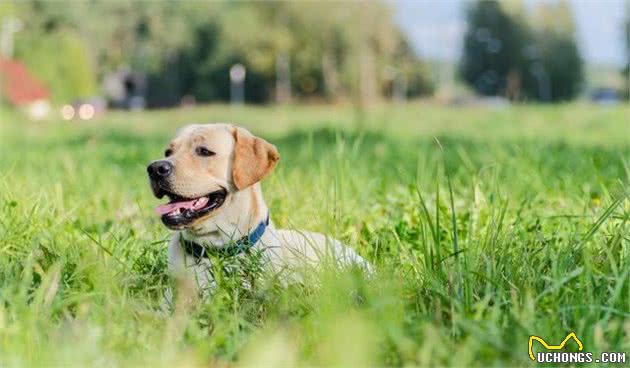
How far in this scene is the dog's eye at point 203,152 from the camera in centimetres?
391

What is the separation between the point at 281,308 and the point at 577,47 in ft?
249

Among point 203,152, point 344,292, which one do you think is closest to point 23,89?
point 203,152

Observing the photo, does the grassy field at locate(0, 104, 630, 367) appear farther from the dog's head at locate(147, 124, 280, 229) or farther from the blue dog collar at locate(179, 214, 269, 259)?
the dog's head at locate(147, 124, 280, 229)

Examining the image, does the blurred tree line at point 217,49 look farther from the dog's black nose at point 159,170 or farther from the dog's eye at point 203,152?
the dog's black nose at point 159,170

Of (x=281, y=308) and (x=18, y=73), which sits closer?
(x=281, y=308)

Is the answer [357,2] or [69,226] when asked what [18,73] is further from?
[69,226]

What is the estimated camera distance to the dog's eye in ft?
12.8

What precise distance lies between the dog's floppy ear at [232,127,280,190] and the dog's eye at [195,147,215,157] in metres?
0.10

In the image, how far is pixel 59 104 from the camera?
125ft

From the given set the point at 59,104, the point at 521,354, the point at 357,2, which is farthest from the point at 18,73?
the point at 521,354

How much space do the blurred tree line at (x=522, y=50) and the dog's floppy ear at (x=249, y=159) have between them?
60.1 meters

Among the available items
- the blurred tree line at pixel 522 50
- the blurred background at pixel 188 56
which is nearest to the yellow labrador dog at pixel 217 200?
the blurred background at pixel 188 56

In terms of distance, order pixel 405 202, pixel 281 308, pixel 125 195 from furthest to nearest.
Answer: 1. pixel 125 195
2. pixel 405 202
3. pixel 281 308

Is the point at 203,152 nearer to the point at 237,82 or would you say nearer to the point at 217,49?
the point at 217,49
